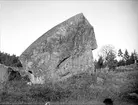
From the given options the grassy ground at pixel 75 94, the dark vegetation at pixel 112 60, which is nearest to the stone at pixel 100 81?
the grassy ground at pixel 75 94

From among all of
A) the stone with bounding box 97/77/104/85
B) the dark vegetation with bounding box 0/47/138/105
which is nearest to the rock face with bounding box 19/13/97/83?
the dark vegetation with bounding box 0/47/138/105

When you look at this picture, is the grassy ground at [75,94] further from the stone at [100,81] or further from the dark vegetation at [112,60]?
the dark vegetation at [112,60]

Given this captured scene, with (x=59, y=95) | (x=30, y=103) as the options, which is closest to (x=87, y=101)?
(x=59, y=95)

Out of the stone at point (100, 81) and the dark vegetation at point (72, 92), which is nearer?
the dark vegetation at point (72, 92)

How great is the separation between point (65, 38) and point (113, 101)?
5.94m

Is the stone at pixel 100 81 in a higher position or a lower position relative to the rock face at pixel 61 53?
lower

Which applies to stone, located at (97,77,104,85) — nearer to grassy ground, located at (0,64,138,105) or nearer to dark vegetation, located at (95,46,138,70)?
grassy ground, located at (0,64,138,105)

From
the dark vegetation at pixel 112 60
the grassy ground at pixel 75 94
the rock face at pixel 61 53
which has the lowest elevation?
the grassy ground at pixel 75 94

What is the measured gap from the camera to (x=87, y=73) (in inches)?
474

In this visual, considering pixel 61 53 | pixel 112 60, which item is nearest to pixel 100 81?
pixel 61 53

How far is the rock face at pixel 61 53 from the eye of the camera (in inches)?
444

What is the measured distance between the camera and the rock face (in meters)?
Result: 11.3

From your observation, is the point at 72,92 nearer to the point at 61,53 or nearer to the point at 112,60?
the point at 61,53

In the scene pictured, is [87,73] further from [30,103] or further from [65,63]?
[30,103]
